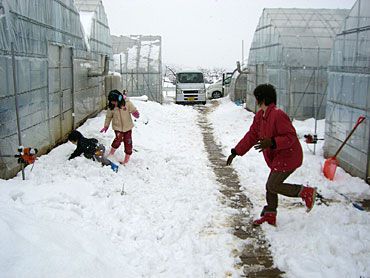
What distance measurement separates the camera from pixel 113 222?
5496 millimetres

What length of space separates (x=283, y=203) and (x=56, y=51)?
257 inches

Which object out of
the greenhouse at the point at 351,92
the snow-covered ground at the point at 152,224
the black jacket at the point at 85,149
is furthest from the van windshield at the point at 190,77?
the black jacket at the point at 85,149

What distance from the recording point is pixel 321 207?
249 inches

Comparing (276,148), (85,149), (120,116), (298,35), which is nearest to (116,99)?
(120,116)

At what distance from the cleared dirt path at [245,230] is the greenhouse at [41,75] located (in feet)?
12.4

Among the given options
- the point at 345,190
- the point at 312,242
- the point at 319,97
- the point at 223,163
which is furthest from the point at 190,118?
the point at 312,242

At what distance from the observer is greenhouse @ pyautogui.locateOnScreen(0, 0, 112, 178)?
6.47 metres

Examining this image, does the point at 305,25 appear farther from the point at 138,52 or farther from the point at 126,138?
the point at 138,52

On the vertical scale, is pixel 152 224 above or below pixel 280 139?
below

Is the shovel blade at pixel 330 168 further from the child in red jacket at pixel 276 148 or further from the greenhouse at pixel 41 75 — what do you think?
the greenhouse at pixel 41 75

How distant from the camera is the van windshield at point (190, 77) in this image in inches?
1053

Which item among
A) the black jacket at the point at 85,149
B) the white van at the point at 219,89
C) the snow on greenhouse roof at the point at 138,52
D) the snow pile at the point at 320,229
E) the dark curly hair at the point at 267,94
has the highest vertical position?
the snow on greenhouse roof at the point at 138,52

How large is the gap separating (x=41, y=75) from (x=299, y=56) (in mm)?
9825

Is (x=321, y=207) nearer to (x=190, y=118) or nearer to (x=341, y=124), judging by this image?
(x=341, y=124)
